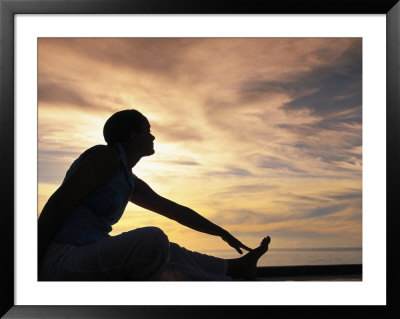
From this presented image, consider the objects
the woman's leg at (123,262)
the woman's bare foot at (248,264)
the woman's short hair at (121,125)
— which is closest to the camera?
the woman's leg at (123,262)

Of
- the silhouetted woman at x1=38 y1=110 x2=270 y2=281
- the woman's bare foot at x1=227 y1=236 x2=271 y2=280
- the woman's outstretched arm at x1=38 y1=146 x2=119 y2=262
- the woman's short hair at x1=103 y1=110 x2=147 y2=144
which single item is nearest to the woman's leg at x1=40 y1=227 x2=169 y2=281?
the silhouetted woman at x1=38 y1=110 x2=270 y2=281

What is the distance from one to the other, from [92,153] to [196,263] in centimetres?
59

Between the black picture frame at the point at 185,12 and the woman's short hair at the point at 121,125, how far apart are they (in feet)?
1.43

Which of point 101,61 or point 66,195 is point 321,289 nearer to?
point 66,195

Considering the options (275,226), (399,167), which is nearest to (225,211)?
(275,226)

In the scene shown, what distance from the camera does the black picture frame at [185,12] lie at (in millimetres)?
1932

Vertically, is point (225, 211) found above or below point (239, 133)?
below

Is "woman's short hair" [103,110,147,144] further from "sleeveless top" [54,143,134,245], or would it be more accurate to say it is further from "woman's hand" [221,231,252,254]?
"woman's hand" [221,231,252,254]

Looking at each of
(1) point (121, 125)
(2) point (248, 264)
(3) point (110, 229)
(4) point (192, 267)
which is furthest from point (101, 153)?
(2) point (248, 264)

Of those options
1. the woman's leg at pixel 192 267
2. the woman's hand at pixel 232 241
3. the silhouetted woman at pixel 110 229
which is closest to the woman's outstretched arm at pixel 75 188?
the silhouetted woman at pixel 110 229

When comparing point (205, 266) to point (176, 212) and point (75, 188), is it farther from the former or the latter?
point (75, 188)

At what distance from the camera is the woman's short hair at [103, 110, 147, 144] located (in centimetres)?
229

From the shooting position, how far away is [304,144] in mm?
2391

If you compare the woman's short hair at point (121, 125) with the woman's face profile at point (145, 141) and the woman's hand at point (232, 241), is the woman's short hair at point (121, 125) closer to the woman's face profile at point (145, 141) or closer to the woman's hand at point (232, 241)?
the woman's face profile at point (145, 141)
